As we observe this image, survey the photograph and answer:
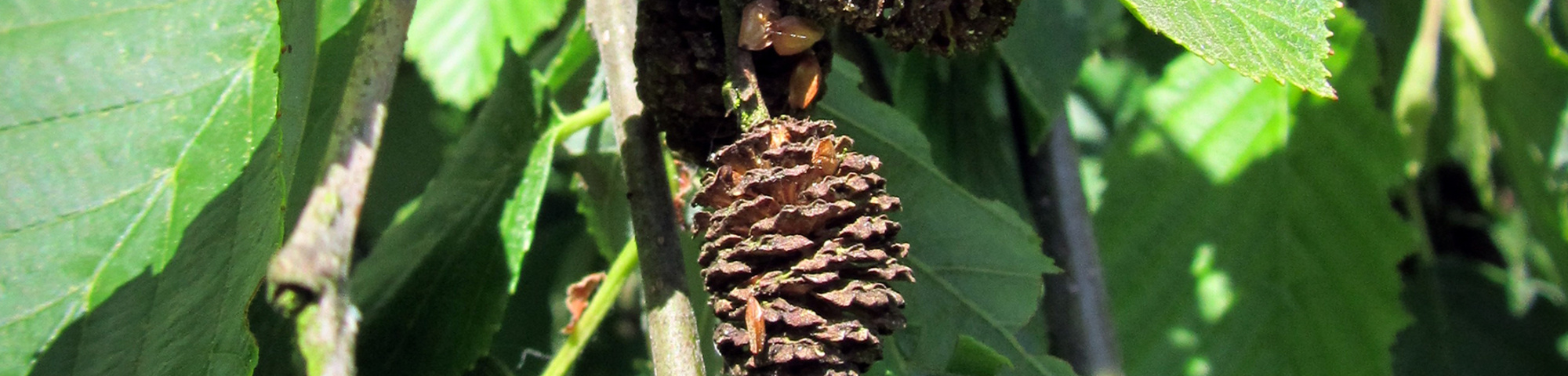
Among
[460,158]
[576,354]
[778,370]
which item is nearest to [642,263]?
[778,370]

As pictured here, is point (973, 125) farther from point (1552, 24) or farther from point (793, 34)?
point (1552, 24)

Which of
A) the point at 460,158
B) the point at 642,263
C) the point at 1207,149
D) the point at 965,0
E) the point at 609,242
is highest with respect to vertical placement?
the point at 965,0

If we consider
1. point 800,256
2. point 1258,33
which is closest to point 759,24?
point 800,256

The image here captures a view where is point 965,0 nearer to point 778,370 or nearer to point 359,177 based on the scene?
point 778,370

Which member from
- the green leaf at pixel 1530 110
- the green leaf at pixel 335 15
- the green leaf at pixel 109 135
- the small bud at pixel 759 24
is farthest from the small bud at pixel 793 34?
the green leaf at pixel 1530 110

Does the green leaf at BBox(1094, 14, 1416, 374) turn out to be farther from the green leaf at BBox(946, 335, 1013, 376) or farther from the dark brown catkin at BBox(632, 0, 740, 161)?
the dark brown catkin at BBox(632, 0, 740, 161)

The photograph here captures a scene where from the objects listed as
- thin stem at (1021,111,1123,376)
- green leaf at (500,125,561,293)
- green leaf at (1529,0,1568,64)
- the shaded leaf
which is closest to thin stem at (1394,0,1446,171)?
green leaf at (1529,0,1568,64)
